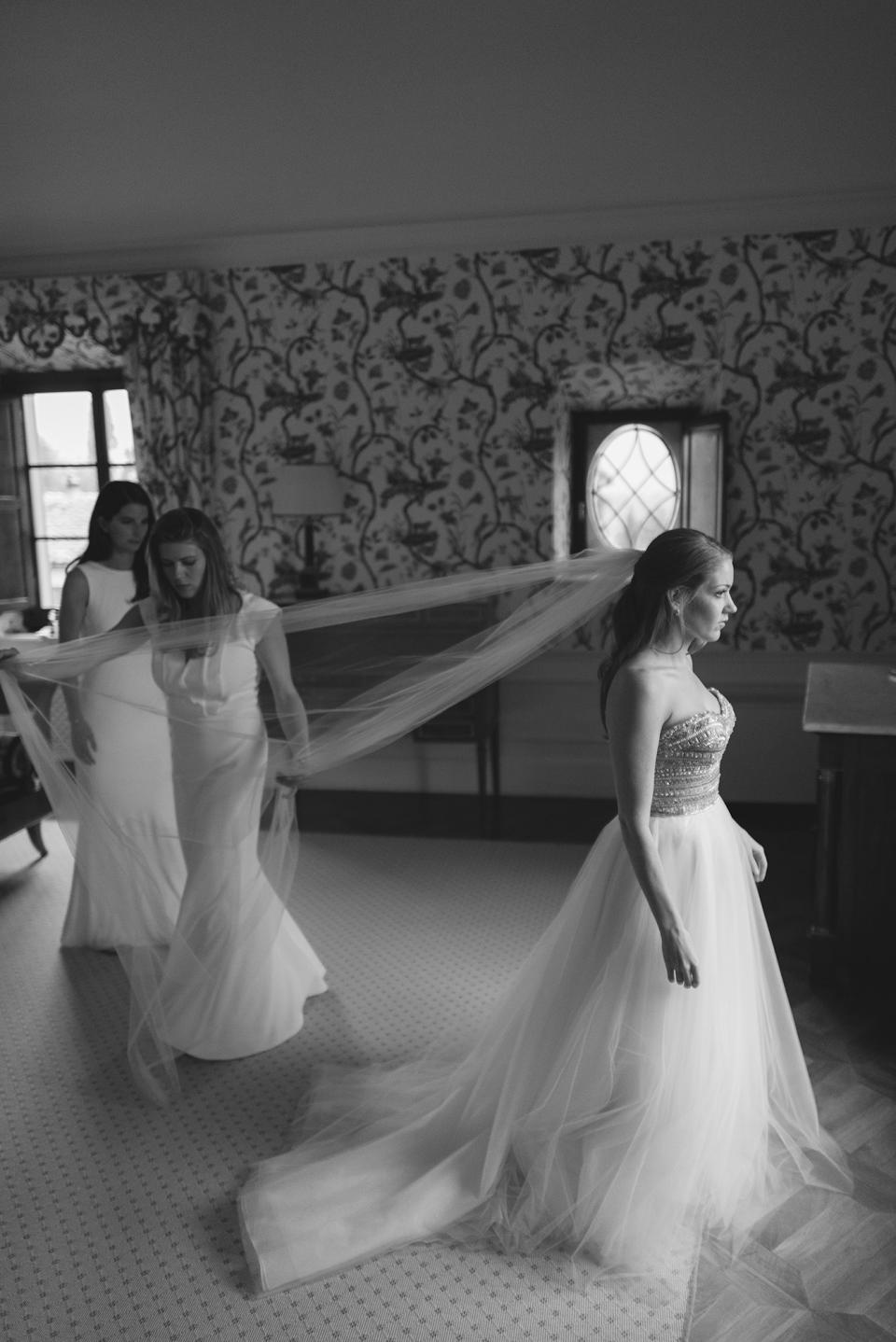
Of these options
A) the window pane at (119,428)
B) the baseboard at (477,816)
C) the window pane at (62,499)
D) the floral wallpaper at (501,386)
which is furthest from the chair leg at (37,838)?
the window pane at (119,428)

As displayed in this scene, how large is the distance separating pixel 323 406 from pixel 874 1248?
443cm

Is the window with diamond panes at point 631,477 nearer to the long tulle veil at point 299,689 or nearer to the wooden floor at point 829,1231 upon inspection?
the wooden floor at point 829,1231

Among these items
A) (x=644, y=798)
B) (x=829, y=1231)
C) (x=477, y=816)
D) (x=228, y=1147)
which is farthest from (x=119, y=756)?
(x=477, y=816)

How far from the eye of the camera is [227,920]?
2.85 metres

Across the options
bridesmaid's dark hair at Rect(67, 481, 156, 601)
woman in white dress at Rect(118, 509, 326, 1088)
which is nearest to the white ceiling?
bridesmaid's dark hair at Rect(67, 481, 156, 601)

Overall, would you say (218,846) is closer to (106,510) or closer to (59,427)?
(106,510)

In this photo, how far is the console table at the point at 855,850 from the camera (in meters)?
3.08

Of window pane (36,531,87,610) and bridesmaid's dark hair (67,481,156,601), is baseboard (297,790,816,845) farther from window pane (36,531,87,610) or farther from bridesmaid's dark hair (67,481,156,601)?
window pane (36,531,87,610)

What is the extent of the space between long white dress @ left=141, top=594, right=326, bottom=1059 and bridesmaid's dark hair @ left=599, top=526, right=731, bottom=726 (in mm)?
1070

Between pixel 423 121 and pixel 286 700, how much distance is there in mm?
2659

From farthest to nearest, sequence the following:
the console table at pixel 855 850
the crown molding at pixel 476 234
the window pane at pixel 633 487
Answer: the window pane at pixel 633 487, the crown molding at pixel 476 234, the console table at pixel 855 850

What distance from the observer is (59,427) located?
6.12 meters

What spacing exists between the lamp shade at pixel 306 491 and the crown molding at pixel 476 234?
1.13 meters

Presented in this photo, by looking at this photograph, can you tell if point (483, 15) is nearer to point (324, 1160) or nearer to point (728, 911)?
point (728, 911)
